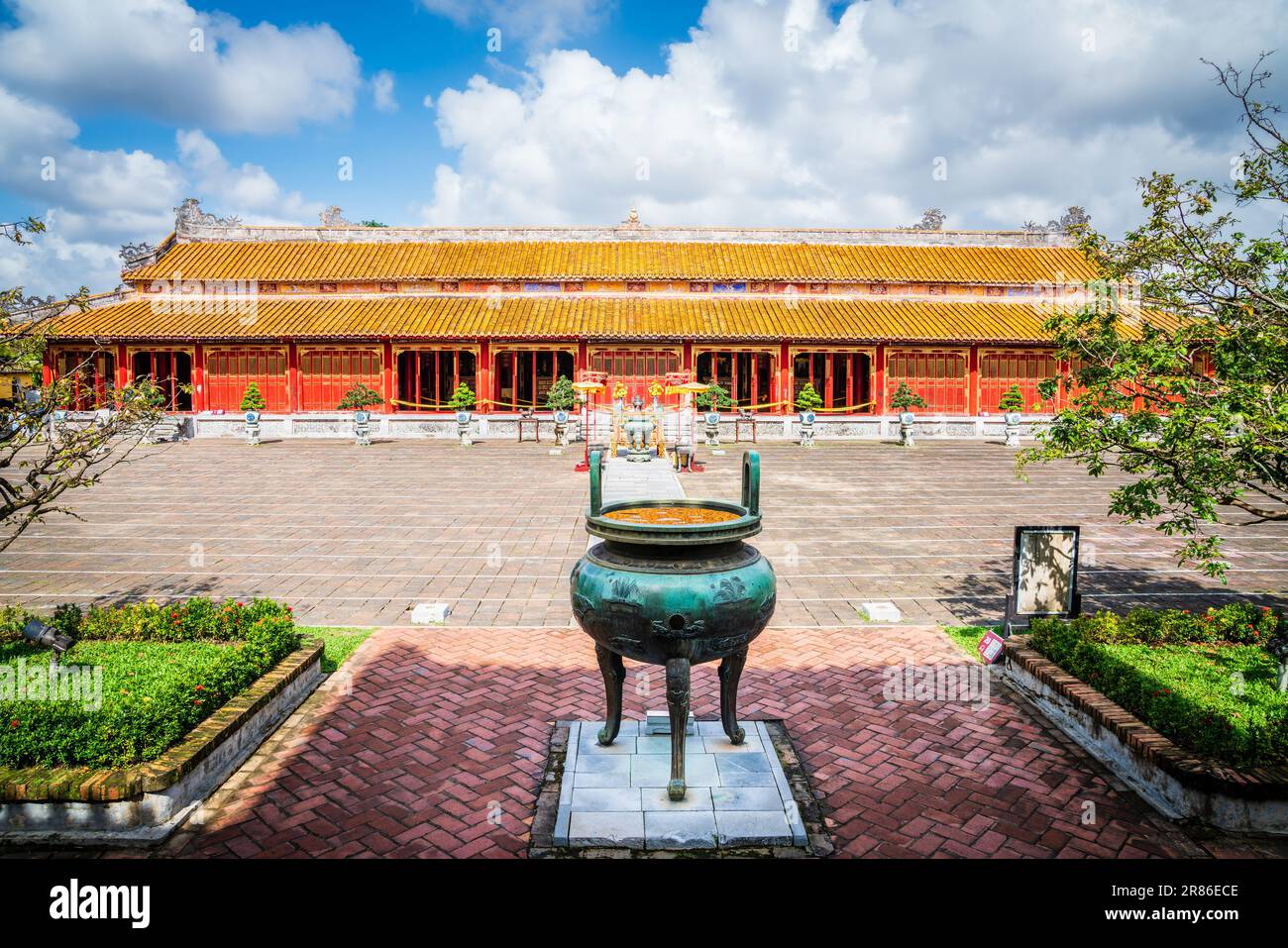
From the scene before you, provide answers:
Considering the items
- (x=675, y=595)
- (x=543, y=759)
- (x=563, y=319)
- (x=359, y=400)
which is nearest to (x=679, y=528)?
(x=675, y=595)

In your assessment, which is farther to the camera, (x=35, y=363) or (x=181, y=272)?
(x=181, y=272)

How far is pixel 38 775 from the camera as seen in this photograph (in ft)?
13.5

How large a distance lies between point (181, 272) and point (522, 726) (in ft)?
102

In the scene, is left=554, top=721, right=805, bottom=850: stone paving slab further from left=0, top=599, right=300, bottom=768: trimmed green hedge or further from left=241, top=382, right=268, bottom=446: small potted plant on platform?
left=241, top=382, right=268, bottom=446: small potted plant on platform

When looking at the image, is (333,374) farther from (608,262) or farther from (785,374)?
(785,374)

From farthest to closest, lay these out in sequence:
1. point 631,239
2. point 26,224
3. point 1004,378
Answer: point 631,239, point 1004,378, point 26,224

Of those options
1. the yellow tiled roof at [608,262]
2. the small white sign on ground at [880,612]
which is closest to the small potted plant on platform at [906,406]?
the yellow tiled roof at [608,262]

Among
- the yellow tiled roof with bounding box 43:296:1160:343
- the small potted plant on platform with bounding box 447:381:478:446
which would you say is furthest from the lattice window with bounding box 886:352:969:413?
the small potted plant on platform with bounding box 447:381:478:446

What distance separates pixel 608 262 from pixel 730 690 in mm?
27616

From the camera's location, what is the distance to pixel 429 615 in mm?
7695

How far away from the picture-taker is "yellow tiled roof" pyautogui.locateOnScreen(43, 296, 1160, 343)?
27125mm

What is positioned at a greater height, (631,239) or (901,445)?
(631,239)

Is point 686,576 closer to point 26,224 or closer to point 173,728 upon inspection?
point 173,728

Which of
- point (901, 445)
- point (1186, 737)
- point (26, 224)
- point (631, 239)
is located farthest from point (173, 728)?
point (631, 239)
